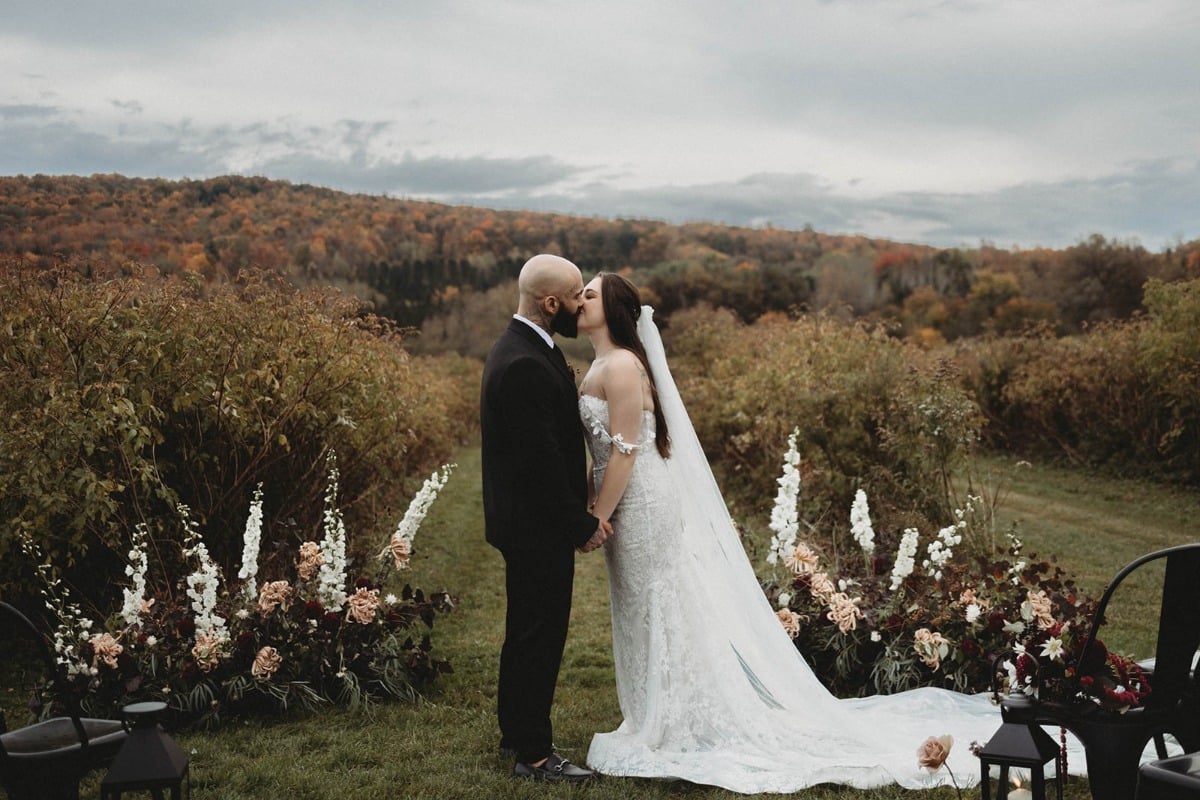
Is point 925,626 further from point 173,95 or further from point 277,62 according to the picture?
point 277,62

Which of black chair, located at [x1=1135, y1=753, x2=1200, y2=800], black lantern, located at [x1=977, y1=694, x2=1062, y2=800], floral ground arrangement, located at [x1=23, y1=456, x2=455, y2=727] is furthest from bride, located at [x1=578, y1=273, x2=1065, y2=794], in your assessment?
black chair, located at [x1=1135, y1=753, x2=1200, y2=800]

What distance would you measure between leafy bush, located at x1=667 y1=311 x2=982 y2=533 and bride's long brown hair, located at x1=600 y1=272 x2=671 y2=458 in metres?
4.64

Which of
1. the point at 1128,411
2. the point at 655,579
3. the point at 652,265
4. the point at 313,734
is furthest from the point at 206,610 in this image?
the point at 652,265

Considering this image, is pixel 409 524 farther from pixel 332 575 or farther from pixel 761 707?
pixel 761 707

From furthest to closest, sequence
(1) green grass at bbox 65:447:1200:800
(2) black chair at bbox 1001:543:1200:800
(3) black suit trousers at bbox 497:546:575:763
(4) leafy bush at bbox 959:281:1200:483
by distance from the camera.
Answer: (4) leafy bush at bbox 959:281:1200:483 → (3) black suit trousers at bbox 497:546:575:763 → (1) green grass at bbox 65:447:1200:800 → (2) black chair at bbox 1001:543:1200:800

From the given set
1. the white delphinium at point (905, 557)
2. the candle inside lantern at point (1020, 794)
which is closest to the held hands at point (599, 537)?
the candle inside lantern at point (1020, 794)

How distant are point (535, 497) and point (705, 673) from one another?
1221 mm

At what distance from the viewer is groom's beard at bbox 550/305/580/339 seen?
15.2ft

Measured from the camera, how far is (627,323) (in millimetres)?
4777

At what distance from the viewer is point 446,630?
7.88 meters

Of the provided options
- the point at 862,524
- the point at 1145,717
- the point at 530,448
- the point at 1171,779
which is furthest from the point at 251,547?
the point at 1171,779

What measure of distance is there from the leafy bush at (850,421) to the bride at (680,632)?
13.8 feet

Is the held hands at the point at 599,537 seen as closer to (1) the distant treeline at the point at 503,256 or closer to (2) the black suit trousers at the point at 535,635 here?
(2) the black suit trousers at the point at 535,635

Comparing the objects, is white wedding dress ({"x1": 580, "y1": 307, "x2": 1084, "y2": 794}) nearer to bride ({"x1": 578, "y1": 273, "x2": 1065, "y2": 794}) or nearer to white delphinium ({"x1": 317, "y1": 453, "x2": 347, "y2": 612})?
bride ({"x1": 578, "y1": 273, "x2": 1065, "y2": 794})
